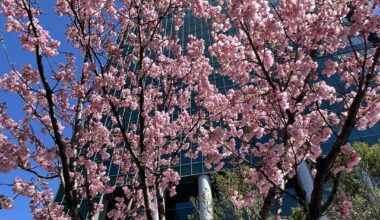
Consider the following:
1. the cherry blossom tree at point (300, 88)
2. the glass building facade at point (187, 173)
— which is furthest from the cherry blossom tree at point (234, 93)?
the glass building facade at point (187, 173)

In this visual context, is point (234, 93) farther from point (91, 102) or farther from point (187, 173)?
point (187, 173)

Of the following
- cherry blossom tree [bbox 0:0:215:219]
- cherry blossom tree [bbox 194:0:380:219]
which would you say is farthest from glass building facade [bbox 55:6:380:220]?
cherry blossom tree [bbox 194:0:380:219]

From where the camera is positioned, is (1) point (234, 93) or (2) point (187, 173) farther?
(2) point (187, 173)

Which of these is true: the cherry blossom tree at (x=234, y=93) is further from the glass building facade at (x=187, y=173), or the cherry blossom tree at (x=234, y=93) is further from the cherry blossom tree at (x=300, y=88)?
the glass building facade at (x=187, y=173)

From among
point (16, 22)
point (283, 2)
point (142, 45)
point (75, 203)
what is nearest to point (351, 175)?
point (283, 2)

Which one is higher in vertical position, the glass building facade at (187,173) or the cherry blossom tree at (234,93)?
the glass building facade at (187,173)

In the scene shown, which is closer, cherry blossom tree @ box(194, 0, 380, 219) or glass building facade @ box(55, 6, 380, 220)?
cherry blossom tree @ box(194, 0, 380, 219)

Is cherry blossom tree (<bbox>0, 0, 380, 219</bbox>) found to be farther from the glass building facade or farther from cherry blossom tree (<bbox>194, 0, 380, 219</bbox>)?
the glass building facade

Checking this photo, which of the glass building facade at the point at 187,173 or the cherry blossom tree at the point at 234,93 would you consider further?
the glass building facade at the point at 187,173

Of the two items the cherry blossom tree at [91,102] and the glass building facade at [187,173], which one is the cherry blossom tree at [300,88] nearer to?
the cherry blossom tree at [91,102]

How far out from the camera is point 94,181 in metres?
9.46

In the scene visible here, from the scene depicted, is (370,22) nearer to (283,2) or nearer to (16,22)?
(283,2)

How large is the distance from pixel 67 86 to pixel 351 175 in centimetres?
1145

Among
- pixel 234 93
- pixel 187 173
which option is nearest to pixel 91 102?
pixel 234 93
